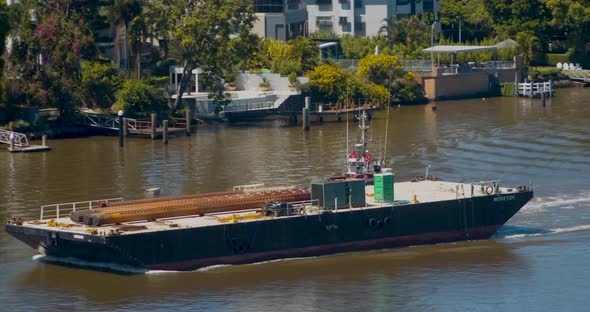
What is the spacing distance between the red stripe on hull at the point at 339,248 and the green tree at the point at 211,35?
38.5m

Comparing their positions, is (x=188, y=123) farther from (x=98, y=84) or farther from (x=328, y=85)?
(x=328, y=85)

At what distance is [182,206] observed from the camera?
46062 mm

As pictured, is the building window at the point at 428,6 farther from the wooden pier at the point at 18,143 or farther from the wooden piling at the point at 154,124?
the wooden pier at the point at 18,143

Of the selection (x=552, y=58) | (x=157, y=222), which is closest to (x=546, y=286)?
(x=157, y=222)

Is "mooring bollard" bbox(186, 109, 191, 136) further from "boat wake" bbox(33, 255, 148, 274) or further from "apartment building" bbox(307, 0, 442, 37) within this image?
"apartment building" bbox(307, 0, 442, 37)

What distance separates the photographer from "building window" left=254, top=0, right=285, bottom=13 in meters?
112

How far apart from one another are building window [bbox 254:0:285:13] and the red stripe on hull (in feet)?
209

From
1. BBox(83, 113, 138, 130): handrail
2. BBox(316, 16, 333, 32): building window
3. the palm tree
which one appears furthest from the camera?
BBox(316, 16, 333, 32): building window

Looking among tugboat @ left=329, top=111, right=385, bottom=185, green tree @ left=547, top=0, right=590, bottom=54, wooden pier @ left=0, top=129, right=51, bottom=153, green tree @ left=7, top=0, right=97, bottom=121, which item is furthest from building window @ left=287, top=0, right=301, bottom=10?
tugboat @ left=329, top=111, right=385, bottom=185

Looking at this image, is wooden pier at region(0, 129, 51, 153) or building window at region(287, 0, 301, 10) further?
building window at region(287, 0, 301, 10)

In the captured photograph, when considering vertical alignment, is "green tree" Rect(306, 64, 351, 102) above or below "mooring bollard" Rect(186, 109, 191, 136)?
above

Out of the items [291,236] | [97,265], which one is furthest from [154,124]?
[97,265]

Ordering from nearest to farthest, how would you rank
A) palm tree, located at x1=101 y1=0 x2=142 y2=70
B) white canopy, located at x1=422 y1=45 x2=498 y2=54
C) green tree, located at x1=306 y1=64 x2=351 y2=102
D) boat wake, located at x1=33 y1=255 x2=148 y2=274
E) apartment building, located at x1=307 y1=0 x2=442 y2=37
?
boat wake, located at x1=33 y1=255 x2=148 y2=274
palm tree, located at x1=101 y1=0 x2=142 y2=70
green tree, located at x1=306 y1=64 x2=351 y2=102
white canopy, located at x1=422 y1=45 x2=498 y2=54
apartment building, located at x1=307 y1=0 x2=442 y2=37

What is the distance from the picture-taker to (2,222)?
52.6m
